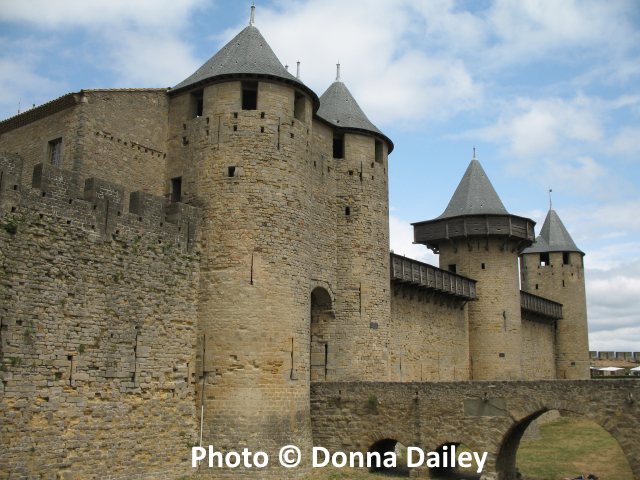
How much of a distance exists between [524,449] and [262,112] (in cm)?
1636

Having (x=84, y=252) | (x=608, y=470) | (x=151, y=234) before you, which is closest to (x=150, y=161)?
(x=151, y=234)

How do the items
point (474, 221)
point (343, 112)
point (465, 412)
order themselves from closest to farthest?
1. point (465, 412)
2. point (343, 112)
3. point (474, 221)

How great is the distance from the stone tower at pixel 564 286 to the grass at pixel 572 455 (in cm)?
962

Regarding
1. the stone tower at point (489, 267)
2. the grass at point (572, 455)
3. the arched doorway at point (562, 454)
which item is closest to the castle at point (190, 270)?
the arched doorway at point (562, 454)

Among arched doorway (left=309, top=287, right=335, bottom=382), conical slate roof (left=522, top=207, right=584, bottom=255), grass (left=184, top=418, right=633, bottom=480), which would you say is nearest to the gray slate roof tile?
arched doorway (left=309, top=287, right=335, bottom=382)

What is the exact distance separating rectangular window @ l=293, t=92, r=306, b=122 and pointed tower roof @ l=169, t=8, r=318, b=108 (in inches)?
11.2

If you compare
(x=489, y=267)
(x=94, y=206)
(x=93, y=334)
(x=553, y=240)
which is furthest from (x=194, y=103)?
(x=553, y=240)

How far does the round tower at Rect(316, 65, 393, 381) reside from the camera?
63.7ft

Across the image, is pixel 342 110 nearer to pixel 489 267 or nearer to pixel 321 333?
pixel 321 333

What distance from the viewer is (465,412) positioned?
16.0m

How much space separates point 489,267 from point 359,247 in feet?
35.8

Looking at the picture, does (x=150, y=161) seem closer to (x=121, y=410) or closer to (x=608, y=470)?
(x=121, y=410)

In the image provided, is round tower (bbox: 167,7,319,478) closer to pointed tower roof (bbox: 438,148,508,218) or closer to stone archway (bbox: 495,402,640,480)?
stone archway (bbox: 495,402,640,480)

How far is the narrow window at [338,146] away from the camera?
2123cm
